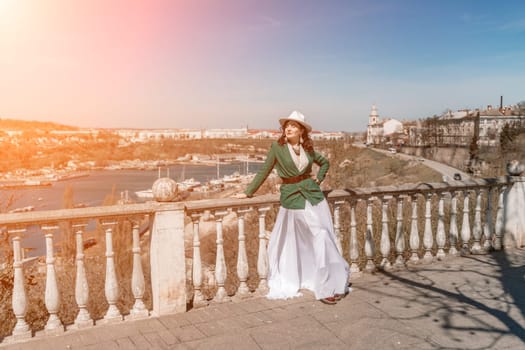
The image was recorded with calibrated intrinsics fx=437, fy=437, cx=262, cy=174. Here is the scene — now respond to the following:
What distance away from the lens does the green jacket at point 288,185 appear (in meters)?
4.35

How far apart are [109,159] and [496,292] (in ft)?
249

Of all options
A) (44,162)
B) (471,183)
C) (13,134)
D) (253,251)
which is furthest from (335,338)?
(44,162)

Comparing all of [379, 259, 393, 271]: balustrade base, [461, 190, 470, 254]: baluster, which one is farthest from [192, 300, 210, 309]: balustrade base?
[461, 190, 470, 254]: baluster

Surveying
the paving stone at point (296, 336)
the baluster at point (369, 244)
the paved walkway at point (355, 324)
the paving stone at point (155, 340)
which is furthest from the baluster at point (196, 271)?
the baluster at point (369, 244)

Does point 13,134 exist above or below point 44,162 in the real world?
above

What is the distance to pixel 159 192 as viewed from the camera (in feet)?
12.9

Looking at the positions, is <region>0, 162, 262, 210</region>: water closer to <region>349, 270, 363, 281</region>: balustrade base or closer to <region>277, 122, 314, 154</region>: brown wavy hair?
<region>349, 270, 363, 281</region>: balustrade base

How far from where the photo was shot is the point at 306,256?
4.53m

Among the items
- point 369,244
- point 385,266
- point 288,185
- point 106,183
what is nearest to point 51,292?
point 288,185

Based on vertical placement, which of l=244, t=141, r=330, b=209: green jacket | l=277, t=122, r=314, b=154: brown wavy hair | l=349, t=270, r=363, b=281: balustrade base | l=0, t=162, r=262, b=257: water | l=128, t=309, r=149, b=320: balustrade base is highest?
l=277, t=122, r=314, b=154: brown wavy hair

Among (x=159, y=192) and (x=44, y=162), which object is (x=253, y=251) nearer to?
(x=159, y=192)

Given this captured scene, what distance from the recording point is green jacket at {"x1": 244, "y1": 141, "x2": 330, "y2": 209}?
435 centimetres

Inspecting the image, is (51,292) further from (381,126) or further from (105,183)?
(381,126)

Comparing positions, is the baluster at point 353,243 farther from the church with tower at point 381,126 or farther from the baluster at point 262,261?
the church with tower at point 381,126
